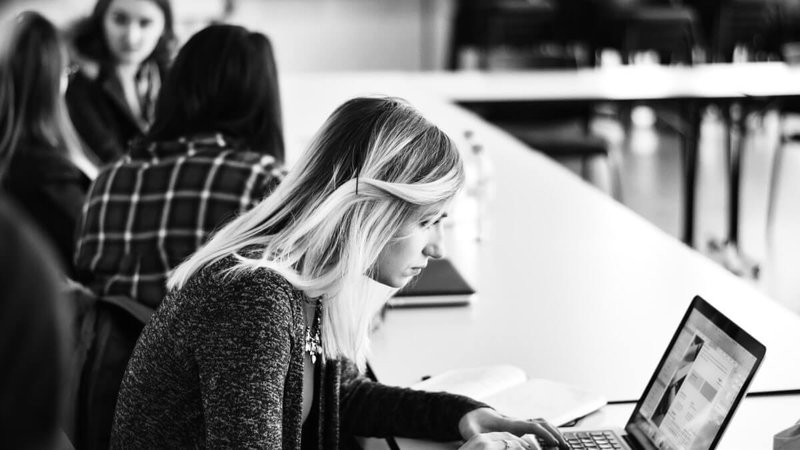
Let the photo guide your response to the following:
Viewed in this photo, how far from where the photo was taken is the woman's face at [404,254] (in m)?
1.36

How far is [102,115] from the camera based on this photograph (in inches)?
126

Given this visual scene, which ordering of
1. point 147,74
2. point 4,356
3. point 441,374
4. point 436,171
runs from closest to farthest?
point 4,356
point 436,171
point 441,374
point 147,74

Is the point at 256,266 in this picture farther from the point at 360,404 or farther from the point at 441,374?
the point at 441,374

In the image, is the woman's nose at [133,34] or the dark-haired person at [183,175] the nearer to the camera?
the dark-haired person at [183,175]

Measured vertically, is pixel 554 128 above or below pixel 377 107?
below

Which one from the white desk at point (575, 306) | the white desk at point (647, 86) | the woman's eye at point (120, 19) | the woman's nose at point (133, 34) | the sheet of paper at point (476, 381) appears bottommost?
the white desk at point (647, 86)

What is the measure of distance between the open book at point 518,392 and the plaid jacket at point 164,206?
0.64 m

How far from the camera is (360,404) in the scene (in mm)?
1505

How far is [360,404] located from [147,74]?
2.12 metres

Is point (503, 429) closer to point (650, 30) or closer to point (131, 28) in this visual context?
point (131, 28)

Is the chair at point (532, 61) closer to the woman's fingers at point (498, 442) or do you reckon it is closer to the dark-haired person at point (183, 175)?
the dark-haired person at point (183, 175)

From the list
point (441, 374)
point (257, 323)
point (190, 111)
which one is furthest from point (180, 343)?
point (190, 111)

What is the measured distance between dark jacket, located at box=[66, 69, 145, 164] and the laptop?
2114mm

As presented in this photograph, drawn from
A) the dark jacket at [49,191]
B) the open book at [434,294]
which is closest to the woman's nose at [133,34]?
the dark jacket at [49,191]
